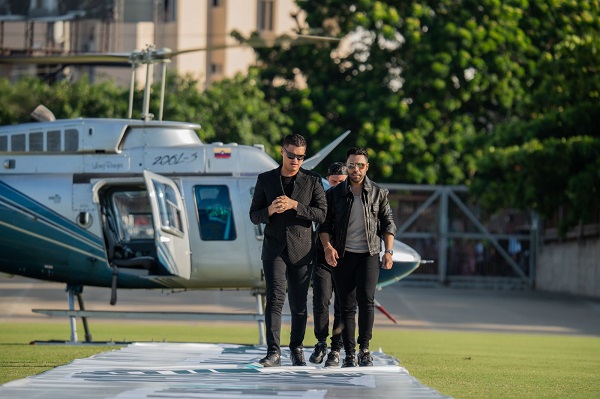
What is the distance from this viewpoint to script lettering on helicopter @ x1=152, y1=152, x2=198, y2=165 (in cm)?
1788

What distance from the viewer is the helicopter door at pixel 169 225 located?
1702cm

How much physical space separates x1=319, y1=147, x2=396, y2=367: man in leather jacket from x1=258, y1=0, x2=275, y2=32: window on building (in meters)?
59.0

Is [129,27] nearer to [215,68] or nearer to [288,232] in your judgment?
[215,68]

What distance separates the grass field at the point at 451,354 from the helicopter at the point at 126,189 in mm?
1328

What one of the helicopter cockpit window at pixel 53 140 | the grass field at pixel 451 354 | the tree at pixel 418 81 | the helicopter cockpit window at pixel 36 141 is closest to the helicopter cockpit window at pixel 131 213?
the helicopter cockpit window at pixel 53 140

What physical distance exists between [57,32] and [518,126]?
74.3ft

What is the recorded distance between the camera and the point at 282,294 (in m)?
12.1

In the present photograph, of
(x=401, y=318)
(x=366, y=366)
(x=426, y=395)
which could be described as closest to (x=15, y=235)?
(x=366, y=366)

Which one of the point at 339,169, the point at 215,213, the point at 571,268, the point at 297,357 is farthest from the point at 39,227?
the point at 571,268

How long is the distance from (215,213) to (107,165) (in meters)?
1.60

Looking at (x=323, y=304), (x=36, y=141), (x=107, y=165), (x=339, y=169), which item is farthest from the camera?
(x=36, y=141)

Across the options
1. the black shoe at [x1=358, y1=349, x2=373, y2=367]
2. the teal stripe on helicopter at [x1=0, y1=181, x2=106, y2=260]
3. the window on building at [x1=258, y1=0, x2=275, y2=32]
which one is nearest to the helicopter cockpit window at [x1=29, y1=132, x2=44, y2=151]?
the teal stripe on helicopter at [x1=0, y1=181, x2=106, y2=260]

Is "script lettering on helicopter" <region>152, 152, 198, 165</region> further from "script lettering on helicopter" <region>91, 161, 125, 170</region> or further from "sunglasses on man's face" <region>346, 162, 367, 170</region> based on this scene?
"sunglasses on man's face" <region>346, 162, 367, 170</region>

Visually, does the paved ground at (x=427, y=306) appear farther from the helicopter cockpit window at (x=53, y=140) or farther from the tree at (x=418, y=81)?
the helicopter cockpit window at (x=53, y=140)
